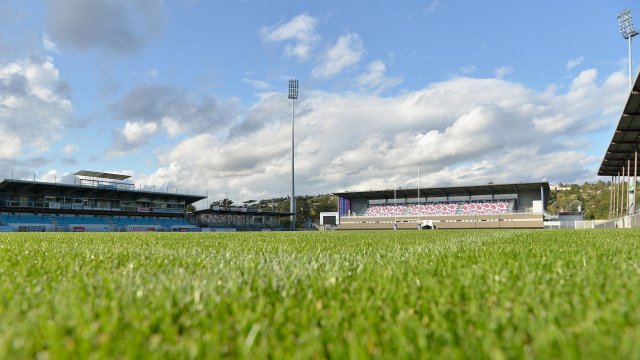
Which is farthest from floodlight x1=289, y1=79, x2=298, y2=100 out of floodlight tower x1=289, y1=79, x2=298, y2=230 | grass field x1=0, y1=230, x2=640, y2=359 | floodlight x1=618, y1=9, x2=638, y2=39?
grass field x1=0, y1=230, x2=640, y2=359

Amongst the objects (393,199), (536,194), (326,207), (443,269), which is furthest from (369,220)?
(443,269)

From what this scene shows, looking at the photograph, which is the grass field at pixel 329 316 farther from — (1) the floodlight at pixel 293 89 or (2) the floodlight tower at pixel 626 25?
(1) the floodlight at pixel 293 89

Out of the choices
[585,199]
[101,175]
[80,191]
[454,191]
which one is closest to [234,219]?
[101,175]

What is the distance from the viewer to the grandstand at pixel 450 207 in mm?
57734

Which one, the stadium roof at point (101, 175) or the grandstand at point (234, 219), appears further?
the grandstand at point (234, 219)

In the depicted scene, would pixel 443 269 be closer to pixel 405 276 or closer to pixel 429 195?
pixel 405 276

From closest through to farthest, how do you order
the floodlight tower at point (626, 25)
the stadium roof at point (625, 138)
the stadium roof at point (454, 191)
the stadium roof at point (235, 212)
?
the stadium roof at point (625, 138), the floodlight tower at point (626, 25), the stadium roof at point (454, 191), the stadium roof at point (235, 212)

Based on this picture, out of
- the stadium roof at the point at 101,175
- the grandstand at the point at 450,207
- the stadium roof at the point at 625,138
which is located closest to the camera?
the stadium roof at the point at 625,138

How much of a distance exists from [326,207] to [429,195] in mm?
49462

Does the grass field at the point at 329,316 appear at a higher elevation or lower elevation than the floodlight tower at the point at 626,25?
lower

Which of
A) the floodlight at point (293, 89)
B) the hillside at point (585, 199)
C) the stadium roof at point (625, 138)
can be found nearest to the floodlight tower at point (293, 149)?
the floodlight at point (293, 89)

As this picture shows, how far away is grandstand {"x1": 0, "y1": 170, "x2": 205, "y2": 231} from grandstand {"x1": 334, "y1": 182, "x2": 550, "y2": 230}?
2566 cm

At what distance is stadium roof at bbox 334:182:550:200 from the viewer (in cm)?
5903

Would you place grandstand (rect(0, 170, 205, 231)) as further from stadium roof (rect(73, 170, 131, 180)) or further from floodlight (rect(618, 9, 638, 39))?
floodlight (rect(618, 9, 638, 39))
